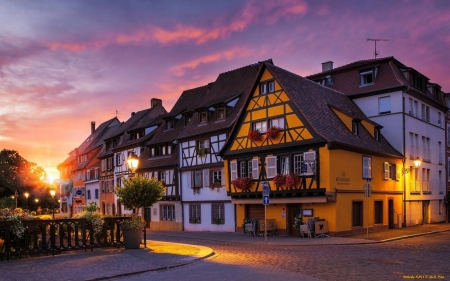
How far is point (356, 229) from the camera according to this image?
96.8 feet

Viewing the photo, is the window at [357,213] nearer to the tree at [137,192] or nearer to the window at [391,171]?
the window at [391,171]

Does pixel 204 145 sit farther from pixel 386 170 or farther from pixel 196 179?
pixel 386 170

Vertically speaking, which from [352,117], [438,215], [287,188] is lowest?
[438,215]

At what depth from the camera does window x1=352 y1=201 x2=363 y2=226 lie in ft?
97.6

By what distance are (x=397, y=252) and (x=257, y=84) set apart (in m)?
15.9

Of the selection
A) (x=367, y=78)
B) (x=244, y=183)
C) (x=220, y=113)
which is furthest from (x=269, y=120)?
(x=367, y=78)

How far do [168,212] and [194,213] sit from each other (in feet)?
12.8

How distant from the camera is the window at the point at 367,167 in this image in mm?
30688

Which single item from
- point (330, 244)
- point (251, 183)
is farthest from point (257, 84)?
point (330, 244)

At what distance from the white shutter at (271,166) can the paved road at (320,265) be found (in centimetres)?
970

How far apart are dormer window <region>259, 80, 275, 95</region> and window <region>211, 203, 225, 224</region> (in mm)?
9443

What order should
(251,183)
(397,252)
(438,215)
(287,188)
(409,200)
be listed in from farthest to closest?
(438,215)
(409,200)
(251,183)
(287,188)
(397,252)

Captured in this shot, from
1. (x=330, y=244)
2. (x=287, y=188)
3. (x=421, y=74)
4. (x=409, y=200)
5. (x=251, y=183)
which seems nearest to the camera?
(x=330, y=244)

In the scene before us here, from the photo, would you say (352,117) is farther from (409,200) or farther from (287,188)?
(409,200)
